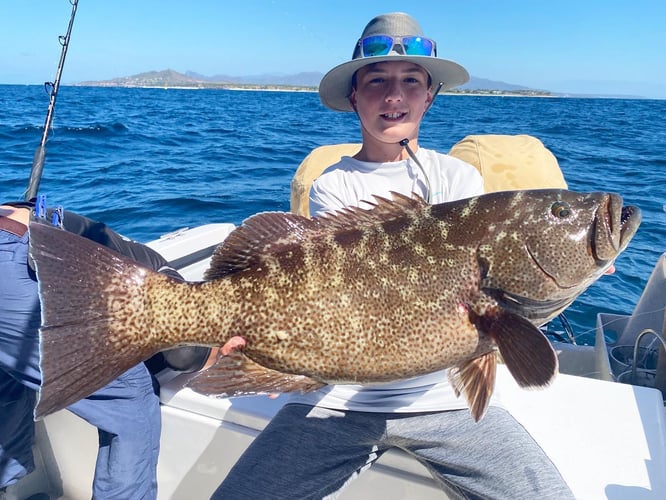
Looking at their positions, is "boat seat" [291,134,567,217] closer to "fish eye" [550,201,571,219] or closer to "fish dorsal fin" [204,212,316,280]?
"fish eye" [550,201,571,219]

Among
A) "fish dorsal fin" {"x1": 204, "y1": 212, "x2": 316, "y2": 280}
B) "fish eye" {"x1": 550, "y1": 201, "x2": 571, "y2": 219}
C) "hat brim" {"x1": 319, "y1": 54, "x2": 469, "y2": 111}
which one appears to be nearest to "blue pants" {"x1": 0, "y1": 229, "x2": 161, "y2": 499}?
"fish dorsal fin" {"x1": 204, "y1": 212, "x2": 316, "y2": 280}

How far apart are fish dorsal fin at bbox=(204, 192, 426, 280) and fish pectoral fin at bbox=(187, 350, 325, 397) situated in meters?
0.36

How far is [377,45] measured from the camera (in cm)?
286

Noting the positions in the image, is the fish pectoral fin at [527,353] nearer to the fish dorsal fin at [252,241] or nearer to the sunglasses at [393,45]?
the fish dorsal fin at [252,241]

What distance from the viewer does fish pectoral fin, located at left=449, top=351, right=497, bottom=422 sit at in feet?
6.51

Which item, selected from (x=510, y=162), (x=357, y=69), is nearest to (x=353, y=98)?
(x=357, y=69)

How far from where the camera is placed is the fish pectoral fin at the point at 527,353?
1.87 m

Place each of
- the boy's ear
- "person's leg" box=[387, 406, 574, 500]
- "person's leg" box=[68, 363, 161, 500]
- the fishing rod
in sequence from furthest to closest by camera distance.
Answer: the fishing rod < the boy's ear < "person's leg" box=[68, 363, 161, 500] < "person's leg" box=[387, 406, 574, 500]

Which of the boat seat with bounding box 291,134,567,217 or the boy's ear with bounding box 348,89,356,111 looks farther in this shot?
the boat seat with bounding box 291,134,567,217

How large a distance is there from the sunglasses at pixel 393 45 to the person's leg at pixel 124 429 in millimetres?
2208

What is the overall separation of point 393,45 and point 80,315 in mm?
2108

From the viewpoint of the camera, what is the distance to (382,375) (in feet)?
6.50

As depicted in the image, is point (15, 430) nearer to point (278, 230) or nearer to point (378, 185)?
point (278, 230)

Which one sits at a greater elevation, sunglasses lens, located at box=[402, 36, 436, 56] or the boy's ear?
sunglasses lens, located at box=[402, 36, 436, 56]
